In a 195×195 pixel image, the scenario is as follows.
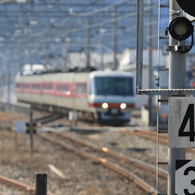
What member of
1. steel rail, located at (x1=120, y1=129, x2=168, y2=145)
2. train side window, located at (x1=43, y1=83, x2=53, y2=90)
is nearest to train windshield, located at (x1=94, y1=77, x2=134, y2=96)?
steel rail, located at (x1=120, y1=129, x2=168, y2=145)

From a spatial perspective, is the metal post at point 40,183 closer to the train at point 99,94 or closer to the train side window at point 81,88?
the train at point 99,94

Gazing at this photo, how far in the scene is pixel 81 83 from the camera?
1032 inches

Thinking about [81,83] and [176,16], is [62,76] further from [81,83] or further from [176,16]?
[176,16]

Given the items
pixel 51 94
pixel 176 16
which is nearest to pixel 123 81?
pixel 51 94

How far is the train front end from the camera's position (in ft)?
79.5

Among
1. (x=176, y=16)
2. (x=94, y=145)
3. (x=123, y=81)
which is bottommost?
(x=94, y=145)

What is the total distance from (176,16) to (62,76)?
2435cm

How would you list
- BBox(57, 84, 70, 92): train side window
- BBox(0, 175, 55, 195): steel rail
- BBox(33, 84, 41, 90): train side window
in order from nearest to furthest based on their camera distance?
1. BBox(0, 175, 55, 195): steel rail
2. BBox(57, 84, 70, 92): train side window
3. BBox(33, 84, 41, 90): train side window

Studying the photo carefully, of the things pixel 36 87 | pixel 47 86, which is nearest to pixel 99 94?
pixel 47 86

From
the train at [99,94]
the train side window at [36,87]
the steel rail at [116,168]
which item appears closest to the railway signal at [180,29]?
the steel rail at [116,168]

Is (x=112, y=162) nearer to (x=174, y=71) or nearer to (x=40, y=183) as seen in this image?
(x=40, y=183)

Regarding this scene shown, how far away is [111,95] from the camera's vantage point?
2433cm

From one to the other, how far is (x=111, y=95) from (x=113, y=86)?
412 millimetres

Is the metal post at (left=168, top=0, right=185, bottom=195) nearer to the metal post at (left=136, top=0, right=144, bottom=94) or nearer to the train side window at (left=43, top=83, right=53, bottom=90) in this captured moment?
the metal post at (left=136, top=0, right=144, bottom=94)
